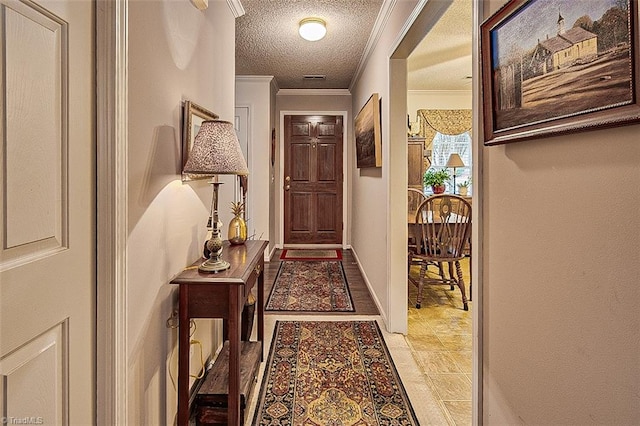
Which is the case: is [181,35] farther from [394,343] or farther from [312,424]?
[394,343]

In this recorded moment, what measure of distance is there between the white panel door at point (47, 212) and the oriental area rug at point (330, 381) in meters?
1.11

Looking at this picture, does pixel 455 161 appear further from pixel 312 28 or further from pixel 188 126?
pixel 188 126

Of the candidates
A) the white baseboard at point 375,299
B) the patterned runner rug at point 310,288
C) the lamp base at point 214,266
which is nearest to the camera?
the lamp base at point 214,266

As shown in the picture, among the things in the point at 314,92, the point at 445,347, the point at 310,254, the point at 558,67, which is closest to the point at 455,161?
the point at 314,92

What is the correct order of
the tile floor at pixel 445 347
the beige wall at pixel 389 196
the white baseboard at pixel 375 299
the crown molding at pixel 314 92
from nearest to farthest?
the tile floor at pixel 445 347, the beige wall at pixel 389 196, the white baseboard at pixel 375 299, the crown molding at pixel 314 92

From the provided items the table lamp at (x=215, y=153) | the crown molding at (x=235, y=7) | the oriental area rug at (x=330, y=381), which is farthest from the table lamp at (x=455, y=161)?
the table lamp at (x=215, y=153)

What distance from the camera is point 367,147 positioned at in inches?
159

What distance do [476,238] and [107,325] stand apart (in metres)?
1.25

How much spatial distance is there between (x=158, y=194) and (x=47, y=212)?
2.00 ft

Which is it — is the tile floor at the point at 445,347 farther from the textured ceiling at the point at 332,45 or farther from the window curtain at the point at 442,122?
the window curtain at the point at 442,122

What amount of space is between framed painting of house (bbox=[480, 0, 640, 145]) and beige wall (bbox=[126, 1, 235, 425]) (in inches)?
45.7

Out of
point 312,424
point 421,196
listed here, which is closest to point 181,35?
point 312,424

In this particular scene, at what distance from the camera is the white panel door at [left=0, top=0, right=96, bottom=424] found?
848mm

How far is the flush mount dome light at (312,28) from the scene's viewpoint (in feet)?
11.3
